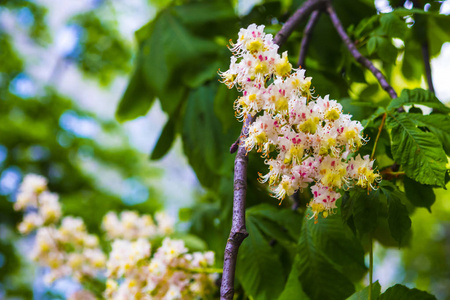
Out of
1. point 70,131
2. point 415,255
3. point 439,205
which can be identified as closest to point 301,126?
point 439,205

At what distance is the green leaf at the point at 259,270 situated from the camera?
61 cm

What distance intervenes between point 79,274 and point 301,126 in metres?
0.85

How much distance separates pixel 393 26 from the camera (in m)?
0.57

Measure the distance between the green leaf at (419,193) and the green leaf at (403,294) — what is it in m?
0.12

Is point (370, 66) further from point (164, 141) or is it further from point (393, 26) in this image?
point (164, 141)

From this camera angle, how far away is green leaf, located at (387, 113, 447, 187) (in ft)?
1.39

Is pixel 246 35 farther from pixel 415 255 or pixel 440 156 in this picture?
pixel 415 255

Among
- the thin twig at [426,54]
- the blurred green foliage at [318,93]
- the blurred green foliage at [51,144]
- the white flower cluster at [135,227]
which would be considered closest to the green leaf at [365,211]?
the blurred green foliage at [318,93]

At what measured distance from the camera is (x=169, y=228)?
1.12 m

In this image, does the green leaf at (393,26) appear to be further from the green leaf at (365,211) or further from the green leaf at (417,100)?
the green leaf at (365,211)

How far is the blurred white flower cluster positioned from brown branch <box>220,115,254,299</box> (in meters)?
0.37

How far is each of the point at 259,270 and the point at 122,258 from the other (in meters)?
0.29

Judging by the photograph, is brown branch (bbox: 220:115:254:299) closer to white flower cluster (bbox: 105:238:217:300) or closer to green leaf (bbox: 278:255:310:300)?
green leaf (bbox: 278:255:310:300)

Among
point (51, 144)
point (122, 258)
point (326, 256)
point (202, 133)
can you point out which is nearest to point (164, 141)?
point (202, 133)
